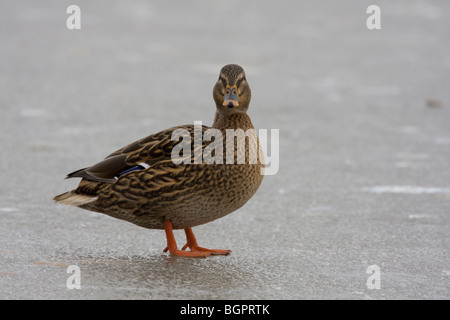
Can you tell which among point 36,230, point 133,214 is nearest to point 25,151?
point 36,230

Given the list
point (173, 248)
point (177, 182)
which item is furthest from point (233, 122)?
point (173, 248)

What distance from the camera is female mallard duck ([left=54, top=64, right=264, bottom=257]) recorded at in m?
4.07

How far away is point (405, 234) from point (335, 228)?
403mm

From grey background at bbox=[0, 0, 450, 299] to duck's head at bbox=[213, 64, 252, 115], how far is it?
77 centimetres

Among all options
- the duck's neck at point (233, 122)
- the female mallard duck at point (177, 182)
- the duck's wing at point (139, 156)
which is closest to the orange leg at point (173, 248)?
the female mallard duck at point (177, 182)

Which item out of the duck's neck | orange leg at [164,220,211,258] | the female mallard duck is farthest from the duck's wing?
orange leg at [164,220,211,258]

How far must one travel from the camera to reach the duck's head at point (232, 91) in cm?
418

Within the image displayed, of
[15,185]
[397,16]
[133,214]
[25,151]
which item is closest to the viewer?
[133,214]

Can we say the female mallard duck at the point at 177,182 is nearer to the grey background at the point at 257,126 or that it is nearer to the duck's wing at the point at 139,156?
the duck's wing at the point at 139,156

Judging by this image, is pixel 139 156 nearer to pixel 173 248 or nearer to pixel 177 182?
pixel 177 182

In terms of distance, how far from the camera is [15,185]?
17.7 feet

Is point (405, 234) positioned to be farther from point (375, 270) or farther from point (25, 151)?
point (25, 151)

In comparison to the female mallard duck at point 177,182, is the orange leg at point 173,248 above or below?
below

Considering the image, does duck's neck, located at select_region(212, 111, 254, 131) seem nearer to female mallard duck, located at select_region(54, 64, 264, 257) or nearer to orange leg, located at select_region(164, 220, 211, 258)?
female mallard duck, located at select_region(54, 64, 264, 257)
